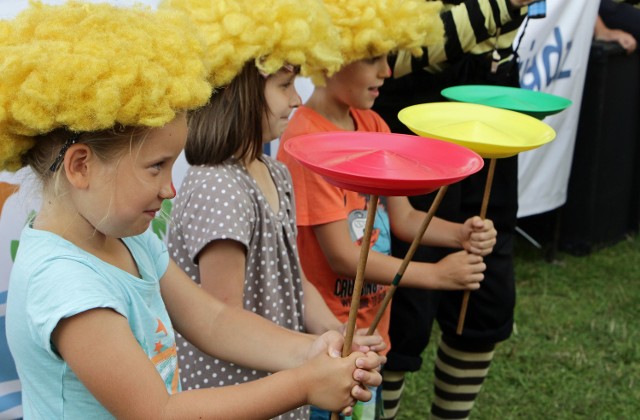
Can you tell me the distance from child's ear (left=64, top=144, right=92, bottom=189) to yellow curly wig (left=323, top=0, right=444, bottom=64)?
1145 mm

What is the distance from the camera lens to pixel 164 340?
174cm

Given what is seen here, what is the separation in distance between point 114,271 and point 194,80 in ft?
1.19

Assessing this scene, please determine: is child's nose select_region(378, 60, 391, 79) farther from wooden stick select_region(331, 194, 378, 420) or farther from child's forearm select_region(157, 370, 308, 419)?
child's forearm select_region(157, 370, 308, 419)

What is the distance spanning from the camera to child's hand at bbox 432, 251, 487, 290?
2576 mm

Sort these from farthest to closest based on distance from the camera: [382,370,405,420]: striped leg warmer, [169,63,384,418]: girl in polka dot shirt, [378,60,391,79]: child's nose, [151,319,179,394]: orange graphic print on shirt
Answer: [382,370,405,420]: striped leg warmer → [378,60,391,79]: child's nose → [169,63,384,418]: girl in polka dot shirt → [151,319,179,394]: orange graphic print on shirt

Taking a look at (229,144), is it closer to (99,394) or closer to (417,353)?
(99,394)

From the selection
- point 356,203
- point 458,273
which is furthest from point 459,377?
point 356,203

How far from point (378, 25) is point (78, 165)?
1.23 meters

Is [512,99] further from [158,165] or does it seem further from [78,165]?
[78,165]

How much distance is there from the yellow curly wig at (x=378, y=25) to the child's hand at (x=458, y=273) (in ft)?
2.06

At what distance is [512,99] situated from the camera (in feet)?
8.20

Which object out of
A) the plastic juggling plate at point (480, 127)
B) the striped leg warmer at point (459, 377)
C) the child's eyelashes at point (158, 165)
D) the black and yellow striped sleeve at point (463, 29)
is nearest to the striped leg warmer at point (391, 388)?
the striped leg warmer at point (459, 377)

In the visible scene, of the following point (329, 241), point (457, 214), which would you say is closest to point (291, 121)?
point (329, 241)

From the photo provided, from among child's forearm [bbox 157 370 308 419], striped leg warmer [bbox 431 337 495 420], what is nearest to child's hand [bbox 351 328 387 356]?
child's forearm [bbox 157 370 308 419]
